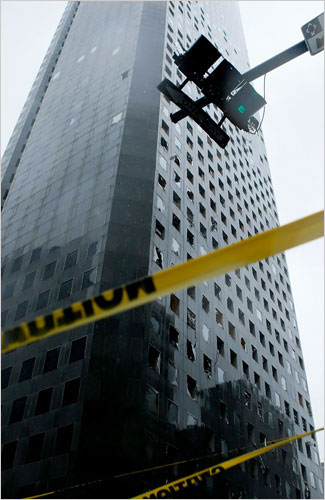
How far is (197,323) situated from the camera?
28.1 metres

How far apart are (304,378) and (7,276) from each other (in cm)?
3175

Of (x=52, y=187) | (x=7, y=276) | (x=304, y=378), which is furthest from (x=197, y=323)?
(x=304, y=378)

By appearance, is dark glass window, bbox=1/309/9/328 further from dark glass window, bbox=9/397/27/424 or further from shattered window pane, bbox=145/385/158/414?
shattered window pane, bbox=145/385/158/414

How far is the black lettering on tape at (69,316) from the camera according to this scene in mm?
2740

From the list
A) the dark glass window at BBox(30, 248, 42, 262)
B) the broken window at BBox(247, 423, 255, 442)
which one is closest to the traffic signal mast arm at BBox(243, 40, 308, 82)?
the dark glass window at BBox(30, 248, 42, 262)

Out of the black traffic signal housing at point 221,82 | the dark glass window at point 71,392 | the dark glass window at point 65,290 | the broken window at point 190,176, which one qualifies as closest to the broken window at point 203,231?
the broken window at point 190,176

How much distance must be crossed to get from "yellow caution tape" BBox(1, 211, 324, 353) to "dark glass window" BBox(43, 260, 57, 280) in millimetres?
25779

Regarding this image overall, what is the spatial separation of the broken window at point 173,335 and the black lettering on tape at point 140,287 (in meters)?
22.5

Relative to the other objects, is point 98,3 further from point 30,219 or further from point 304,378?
point 304,378

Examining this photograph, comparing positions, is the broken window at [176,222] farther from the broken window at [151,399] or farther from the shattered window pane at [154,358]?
the broken window at [151,399]

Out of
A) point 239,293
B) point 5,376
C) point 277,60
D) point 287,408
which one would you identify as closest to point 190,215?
point 239,293

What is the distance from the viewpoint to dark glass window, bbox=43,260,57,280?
27.8 meters

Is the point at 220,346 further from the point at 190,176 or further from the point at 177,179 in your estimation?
the point at 190,176

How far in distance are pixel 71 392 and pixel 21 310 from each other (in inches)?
340
